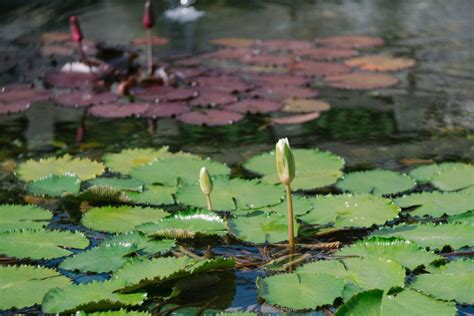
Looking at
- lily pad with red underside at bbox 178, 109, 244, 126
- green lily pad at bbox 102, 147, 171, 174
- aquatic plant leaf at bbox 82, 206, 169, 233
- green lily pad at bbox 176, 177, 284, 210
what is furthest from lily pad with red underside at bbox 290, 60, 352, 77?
aquatic plant leaf at bbox 82, 206, 169, 233

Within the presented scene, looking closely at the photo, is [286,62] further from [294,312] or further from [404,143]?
[294,312]

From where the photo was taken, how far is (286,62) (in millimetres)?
3502

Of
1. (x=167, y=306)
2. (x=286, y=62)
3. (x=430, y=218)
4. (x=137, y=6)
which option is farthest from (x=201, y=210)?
(x=137, y=6)

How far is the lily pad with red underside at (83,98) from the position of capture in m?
2.91

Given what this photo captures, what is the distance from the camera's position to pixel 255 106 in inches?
112

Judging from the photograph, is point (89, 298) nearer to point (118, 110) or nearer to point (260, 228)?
point (260, 228)

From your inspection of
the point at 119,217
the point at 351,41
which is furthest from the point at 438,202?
the point at 351,41

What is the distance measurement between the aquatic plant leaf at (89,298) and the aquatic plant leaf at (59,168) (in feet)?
2.34

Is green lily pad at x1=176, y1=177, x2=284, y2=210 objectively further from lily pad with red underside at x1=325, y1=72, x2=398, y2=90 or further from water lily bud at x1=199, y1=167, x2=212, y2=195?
lily pad with red underside at x1=325, y1=72, x2=398, y2=90

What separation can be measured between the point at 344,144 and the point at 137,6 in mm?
2803

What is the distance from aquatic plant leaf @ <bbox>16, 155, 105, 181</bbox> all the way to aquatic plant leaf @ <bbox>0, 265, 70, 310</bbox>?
0.60 meters

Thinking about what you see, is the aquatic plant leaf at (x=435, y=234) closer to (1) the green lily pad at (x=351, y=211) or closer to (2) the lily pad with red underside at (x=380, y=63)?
(1) the green lily pad at (x=351, y=211)

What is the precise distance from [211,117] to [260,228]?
1.05 m

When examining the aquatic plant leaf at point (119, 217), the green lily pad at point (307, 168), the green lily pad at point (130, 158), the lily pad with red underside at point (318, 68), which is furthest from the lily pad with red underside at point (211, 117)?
the aquatic plant leaf at point (119, 217)
